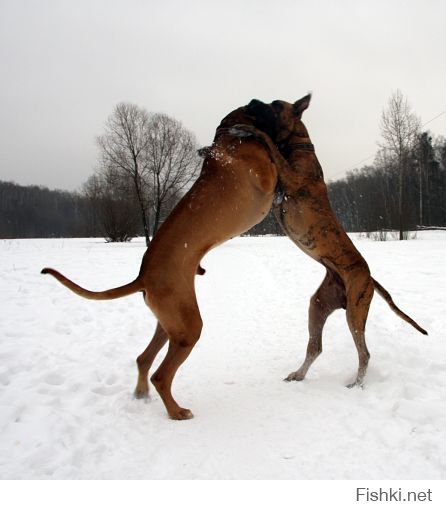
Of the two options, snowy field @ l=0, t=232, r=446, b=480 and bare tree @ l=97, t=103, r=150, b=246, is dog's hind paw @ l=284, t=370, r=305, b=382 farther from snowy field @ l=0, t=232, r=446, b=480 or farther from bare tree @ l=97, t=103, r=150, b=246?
bare tree @ l=97, t=103, r=150, b=246

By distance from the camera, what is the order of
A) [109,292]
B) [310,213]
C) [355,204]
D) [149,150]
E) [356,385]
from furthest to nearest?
1. [355,204]
2. [149,150]
3. [356,385]
4. [310,213]
5. [109,292]

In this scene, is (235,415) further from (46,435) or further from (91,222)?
(91,222)

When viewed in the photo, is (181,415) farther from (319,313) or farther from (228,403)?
(319,313)

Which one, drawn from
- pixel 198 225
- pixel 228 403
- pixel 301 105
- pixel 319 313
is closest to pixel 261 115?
pixel 301 105

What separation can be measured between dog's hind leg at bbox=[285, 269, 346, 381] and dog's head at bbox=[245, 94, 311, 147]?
53.4 inches

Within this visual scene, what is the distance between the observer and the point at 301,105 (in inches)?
→ 123

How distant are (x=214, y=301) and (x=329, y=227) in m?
5.51

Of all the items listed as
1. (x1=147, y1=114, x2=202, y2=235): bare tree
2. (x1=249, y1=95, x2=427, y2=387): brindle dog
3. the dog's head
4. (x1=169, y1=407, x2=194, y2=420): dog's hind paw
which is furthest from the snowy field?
(x1=147, y1=114, x2=202, y2=235): bare tree

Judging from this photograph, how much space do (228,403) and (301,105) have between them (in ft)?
8.83

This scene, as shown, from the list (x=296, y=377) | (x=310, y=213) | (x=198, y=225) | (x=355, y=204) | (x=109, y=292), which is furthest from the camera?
(x=355, y=204)

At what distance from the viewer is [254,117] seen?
3.04 meters

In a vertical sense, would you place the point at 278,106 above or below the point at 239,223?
above

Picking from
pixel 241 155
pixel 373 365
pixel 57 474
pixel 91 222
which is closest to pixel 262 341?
pixel 373 365

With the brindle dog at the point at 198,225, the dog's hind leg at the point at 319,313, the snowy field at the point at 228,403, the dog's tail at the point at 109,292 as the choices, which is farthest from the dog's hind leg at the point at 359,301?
the dog's tail at the point at 109,292
